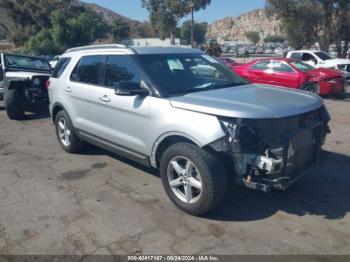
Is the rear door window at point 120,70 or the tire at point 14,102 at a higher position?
the rear door window at point 120,70

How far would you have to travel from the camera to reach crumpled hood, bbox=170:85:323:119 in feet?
11.9

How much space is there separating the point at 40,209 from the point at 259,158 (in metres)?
2.61

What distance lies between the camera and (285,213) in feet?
13.6

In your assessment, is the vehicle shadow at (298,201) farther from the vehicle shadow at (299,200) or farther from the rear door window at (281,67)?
the rear door window at (281,67)

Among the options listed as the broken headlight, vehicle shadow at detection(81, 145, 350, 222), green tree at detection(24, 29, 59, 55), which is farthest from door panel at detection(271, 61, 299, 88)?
green tree at detection(24, 29, 59, 55)

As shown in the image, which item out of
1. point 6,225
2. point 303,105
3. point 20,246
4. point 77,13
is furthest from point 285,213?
point 77,13

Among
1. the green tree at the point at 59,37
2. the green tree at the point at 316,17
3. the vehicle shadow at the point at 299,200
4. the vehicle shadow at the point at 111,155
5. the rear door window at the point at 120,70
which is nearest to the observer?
the vehicle shadow at the point at 299,200

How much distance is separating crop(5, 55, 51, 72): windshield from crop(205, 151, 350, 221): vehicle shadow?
8757 millimetres

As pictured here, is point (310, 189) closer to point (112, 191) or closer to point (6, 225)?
point (112, 191)

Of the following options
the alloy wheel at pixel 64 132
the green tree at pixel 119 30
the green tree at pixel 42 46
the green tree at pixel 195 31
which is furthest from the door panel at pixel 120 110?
the green tree at pixel 195 31

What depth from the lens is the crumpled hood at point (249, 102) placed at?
3.62m

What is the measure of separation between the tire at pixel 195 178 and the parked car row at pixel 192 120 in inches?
0.4

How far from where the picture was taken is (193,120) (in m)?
3.86

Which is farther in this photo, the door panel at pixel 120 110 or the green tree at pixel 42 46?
the green tree at pixel 42 46
